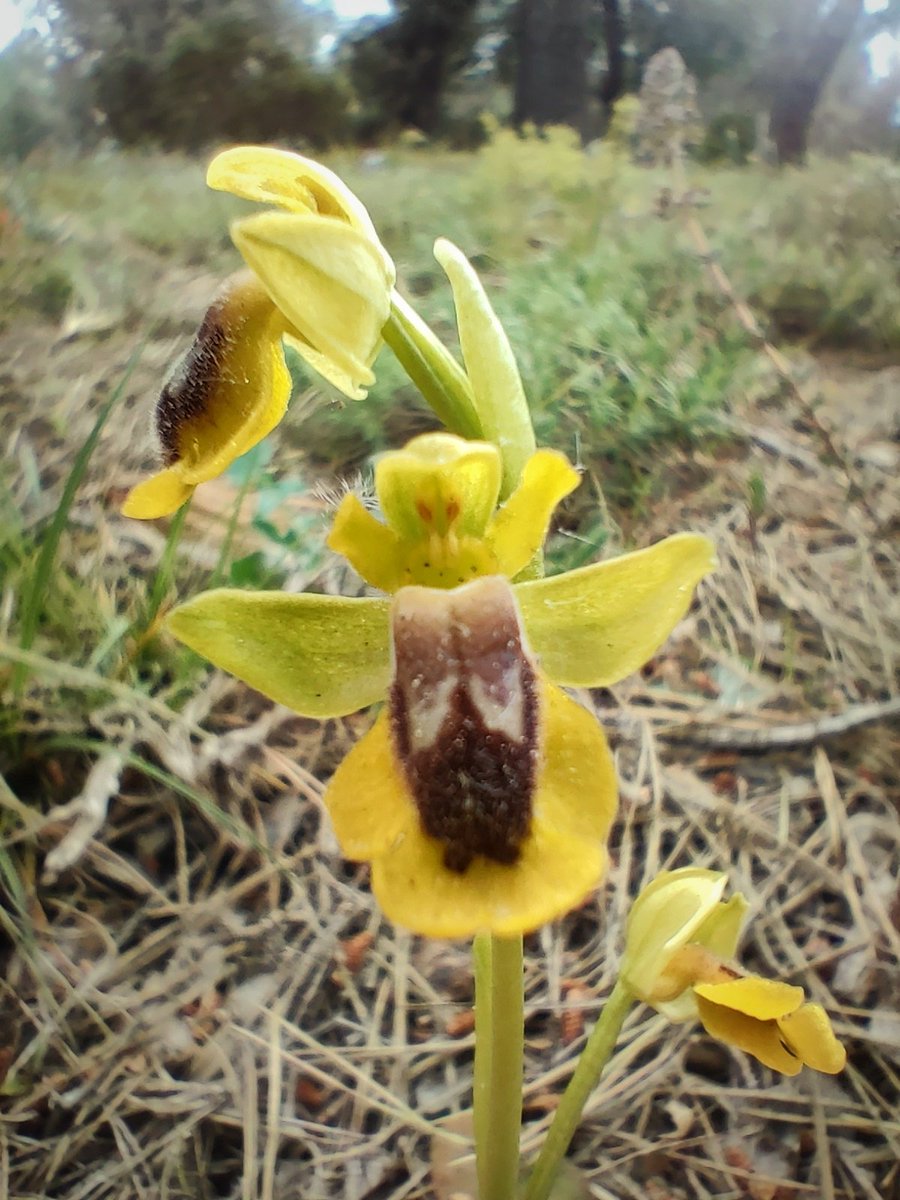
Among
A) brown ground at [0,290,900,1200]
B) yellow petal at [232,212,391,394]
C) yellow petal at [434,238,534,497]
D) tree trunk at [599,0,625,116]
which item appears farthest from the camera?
tree trunk at [599,0,625,116]

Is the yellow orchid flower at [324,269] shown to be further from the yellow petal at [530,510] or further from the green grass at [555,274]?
the green grass at [555,274]

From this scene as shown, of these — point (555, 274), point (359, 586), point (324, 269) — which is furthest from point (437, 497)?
point (555, 274)

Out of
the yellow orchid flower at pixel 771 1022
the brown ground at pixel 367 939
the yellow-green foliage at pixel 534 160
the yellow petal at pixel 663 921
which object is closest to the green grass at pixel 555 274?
the yellow-green foliage at pixel 534 160

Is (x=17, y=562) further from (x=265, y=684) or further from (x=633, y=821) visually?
(x=633, y=821)

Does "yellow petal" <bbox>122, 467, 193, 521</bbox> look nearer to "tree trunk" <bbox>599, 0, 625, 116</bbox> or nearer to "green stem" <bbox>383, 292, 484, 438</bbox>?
"green stem" <bbox>383, 292, 484, 438</bbox>

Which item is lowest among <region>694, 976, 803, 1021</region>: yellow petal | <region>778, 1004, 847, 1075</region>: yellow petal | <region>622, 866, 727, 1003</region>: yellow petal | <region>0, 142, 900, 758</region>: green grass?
Result: <region>778, 1004, 847, 1075</region>: yellow petal

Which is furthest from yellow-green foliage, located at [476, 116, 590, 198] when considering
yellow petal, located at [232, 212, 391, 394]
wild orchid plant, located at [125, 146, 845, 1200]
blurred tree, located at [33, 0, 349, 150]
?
yellow petal, located at [232, 212, 391, 394]

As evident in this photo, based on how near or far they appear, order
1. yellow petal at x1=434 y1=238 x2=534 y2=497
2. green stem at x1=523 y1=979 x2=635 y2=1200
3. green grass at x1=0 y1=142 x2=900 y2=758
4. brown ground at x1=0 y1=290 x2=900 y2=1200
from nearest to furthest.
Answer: yellow petal at x1=434 y1=238 x2=534 y2=497 → green stem at x1=523 y1=979 x2=635 y2=1200 → brown ground at x1=0 y1=290 x2=900 y2=1200 → green grass at x1=0 y1=142 x2=900 y2=758

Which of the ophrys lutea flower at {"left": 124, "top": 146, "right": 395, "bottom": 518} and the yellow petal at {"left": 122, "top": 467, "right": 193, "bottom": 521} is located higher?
the ophrys lutea flower at {"left": 124, "top": 146, "right": 395, "bottom": 518}
